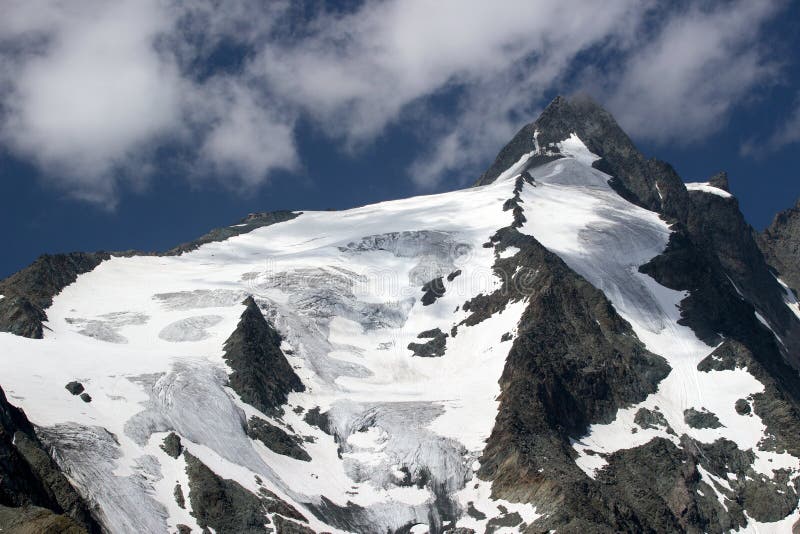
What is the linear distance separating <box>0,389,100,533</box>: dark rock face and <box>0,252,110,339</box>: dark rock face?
33.9 metres

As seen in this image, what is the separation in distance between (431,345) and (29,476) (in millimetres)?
71646

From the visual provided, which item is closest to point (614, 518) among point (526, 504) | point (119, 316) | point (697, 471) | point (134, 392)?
point (526, 504)

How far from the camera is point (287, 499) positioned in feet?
282

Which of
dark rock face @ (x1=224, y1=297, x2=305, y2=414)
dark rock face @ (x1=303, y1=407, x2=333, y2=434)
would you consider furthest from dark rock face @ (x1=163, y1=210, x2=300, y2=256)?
dark rock face @ (x1=303, y1=407, x2=333, y2=434)

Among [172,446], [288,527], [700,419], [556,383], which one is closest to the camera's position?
[288,527]

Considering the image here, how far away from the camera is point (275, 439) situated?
96750mm

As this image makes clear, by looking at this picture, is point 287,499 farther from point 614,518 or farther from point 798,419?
point 798,419

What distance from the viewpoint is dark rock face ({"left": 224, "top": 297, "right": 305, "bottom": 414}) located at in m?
103

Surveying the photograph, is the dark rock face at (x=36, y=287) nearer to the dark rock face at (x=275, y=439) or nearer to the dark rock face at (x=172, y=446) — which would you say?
the dark rock face at (x=172, y=446)

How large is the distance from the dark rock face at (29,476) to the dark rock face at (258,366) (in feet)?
106

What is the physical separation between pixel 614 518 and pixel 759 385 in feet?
135

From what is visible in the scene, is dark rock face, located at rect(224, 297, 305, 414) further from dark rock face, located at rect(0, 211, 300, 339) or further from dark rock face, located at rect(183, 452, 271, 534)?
dark rock face, located at rect(0, 211, 300, 339)

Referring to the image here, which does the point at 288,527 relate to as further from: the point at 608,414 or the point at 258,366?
the point at 608,414

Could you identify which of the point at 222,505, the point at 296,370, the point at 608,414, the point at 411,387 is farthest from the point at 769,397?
the point at 222,505
